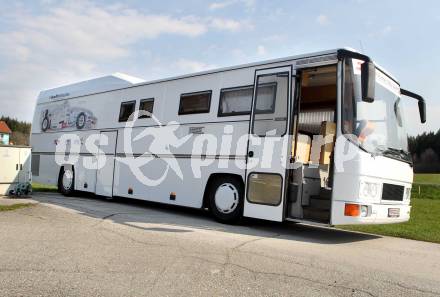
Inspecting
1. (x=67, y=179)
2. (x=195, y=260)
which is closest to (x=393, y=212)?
(x=195, y=260)

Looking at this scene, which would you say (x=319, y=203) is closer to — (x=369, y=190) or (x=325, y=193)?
(x=325, y=193)

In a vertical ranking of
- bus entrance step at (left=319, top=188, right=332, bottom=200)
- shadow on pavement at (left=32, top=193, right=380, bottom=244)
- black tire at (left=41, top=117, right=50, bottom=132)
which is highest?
black tire at (left=41, top=117, right=50, bottom=132)

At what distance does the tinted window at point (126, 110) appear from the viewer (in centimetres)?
1166

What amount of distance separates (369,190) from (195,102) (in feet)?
14.1

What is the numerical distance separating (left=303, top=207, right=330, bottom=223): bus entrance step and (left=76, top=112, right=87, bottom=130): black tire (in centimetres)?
798

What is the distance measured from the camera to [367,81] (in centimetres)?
669

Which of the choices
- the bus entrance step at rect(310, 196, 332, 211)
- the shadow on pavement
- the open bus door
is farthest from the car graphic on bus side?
the bus entrance step at rect(310, 196, 332, 211)

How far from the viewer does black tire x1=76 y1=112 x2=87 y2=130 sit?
526 inches

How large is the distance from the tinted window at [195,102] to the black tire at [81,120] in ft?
14.5

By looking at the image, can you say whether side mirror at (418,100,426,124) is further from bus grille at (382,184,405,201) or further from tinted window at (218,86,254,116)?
tinted window at (218,86,254,116)

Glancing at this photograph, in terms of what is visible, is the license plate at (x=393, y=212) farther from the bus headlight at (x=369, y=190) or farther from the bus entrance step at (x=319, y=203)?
the bus entrance step at (x=319, y=203)

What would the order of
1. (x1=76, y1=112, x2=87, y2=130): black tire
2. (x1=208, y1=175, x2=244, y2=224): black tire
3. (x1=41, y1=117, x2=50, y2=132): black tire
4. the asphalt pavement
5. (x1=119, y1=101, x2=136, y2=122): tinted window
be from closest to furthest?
the asphalt pavement → (x1=208, y1=175, x2=244, y2=224): black tire → (x1=119, y1=101, x2=136, y2=122): tinted window → (x1=76, y1=112, x2=87, y2=130): black tire → (x1=41, y1=117, x2=50, y2=132): black tire

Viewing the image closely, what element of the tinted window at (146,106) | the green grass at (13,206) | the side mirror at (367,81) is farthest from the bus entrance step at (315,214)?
the green grass at (13,206)

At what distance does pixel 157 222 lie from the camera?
8.51 m
